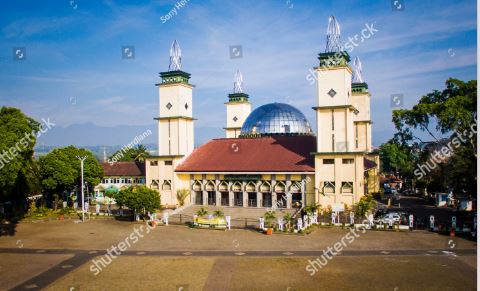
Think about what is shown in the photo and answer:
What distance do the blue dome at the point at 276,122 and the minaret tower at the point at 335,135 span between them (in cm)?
1626

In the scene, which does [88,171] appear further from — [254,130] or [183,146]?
[254,130]

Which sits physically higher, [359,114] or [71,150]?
[359,114]

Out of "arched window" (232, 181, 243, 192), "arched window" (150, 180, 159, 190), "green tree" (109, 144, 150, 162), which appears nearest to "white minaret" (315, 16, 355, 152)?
"arched window" (232, 181, 243, 192)

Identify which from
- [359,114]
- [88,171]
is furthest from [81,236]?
[359,114]

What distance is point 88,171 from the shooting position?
56438 mm

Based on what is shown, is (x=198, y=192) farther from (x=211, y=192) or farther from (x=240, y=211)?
(x=240, y=211)

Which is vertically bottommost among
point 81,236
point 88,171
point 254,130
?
point 81,236

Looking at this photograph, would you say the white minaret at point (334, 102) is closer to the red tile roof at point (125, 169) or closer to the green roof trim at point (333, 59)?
the green roof trim at point (333, 59)

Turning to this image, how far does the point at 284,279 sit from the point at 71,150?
41903mm

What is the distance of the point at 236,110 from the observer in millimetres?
73750

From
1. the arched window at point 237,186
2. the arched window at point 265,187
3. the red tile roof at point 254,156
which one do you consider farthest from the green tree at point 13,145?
the arched window at point 265,187

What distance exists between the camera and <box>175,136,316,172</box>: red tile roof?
162 feet

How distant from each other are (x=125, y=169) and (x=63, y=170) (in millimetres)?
12974

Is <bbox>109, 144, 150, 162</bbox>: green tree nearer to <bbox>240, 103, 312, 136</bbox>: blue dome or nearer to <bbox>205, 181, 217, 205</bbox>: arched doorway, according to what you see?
<bbox>240, 103, 312, 136</bbox>: blue dome
